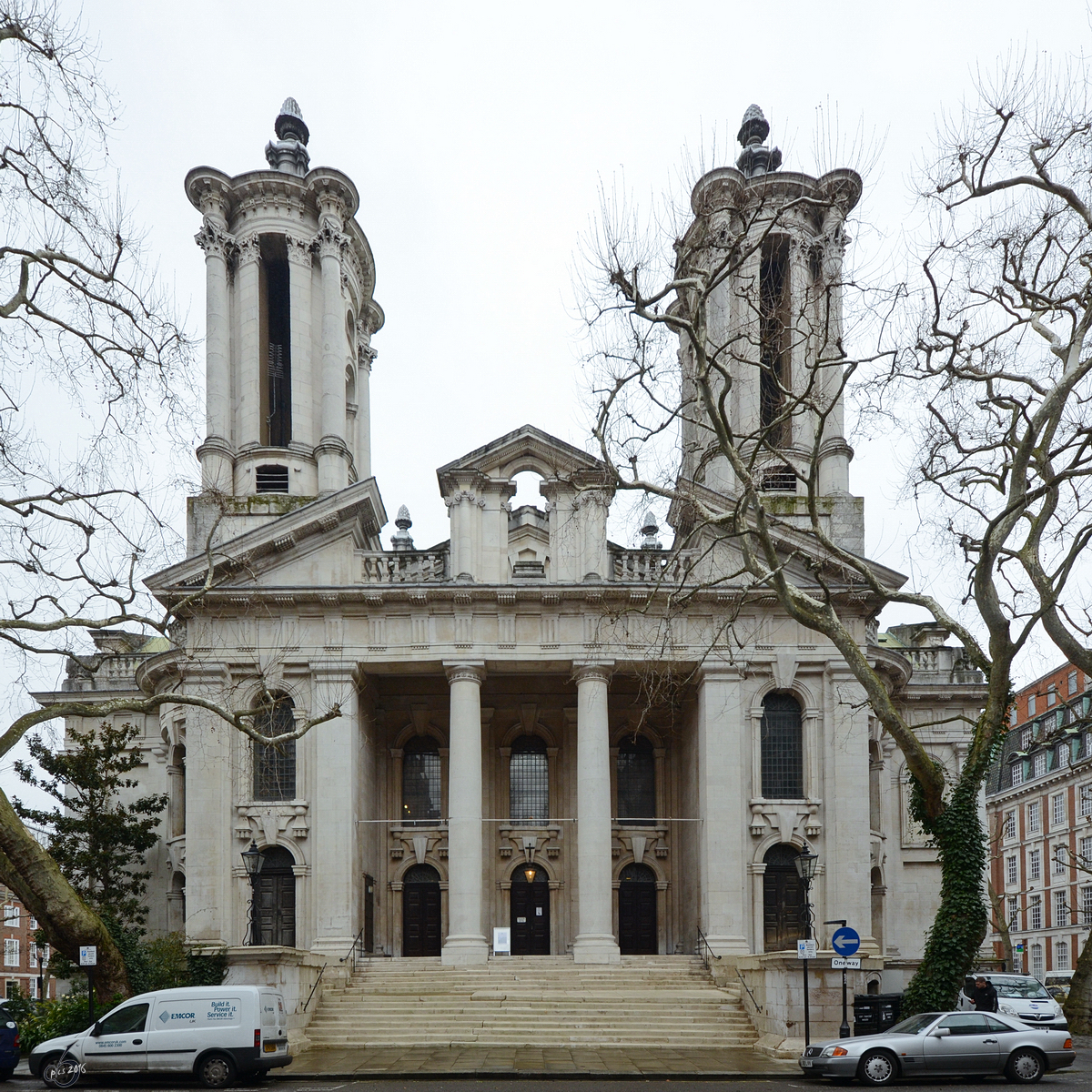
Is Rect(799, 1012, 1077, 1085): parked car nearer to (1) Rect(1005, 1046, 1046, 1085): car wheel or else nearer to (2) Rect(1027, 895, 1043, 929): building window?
(1) Rect(1005, 1046, 1046, 1085): car wheel

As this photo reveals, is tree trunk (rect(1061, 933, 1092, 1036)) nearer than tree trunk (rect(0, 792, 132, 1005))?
No

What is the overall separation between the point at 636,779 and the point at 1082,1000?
14816 mm

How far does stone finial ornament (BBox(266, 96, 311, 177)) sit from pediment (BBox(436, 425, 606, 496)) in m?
14.5

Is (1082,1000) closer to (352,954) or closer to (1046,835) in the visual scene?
(352,954)

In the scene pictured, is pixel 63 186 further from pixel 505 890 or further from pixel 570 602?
pixel 505 890

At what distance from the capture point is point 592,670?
34938 mm

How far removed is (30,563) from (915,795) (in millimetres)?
16858

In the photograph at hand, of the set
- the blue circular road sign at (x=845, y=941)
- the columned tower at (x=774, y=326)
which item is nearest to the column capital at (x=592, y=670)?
the columned tower at (x=774, y=326)

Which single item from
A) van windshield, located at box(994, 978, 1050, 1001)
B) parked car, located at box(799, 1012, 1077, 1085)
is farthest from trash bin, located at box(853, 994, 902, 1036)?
parked car, located at box(799, 1012, 1077, 1085)

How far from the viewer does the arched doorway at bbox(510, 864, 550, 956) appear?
38.6 metres

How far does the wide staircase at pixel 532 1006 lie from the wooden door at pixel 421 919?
558 cm

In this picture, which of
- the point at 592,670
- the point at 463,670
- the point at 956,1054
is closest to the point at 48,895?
the point at 956,1054

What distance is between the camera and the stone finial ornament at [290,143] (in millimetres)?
44062

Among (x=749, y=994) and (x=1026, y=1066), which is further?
(x=749, y=994)
